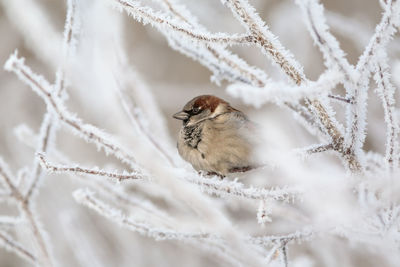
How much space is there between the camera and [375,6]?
490 cm

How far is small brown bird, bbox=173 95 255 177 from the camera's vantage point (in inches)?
91.4

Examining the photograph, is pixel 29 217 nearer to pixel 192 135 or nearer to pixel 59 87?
pixel 59 87

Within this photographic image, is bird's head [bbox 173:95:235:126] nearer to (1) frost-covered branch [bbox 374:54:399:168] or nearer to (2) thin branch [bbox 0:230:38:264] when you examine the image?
(2) thin branch [bbox 0:230:38:264]

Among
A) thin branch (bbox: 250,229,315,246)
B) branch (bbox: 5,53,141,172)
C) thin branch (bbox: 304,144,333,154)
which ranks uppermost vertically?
thin branch (bbox: 304,144,333,154)

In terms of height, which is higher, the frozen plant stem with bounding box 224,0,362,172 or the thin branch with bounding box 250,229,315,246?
Answer: the frozen plant stem with bounding box 224,0,362,172

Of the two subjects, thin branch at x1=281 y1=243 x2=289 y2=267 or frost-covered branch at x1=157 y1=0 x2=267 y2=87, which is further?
frost-covered branch at x1=157 y1=0 x2=267 y2=87

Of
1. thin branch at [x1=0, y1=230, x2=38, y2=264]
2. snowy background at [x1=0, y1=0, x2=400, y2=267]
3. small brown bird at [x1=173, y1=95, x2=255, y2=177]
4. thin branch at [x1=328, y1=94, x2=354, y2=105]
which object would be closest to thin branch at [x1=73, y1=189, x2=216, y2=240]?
snowy background at [x1=0, y1=0, x2=400, y2=267]

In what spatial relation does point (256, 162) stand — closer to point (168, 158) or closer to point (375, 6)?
point (168, 158)

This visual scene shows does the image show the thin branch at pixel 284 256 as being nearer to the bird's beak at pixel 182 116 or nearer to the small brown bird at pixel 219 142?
the small brown bird at pixel 219 142

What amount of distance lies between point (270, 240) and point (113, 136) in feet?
1.76

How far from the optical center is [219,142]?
2.36 meters

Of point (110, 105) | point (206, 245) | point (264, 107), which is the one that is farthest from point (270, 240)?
point (264, 107)

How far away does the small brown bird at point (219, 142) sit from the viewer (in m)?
2.32

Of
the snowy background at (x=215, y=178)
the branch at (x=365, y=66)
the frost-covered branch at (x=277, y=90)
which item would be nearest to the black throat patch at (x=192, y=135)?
the snowy background at (x=215, y=178)
